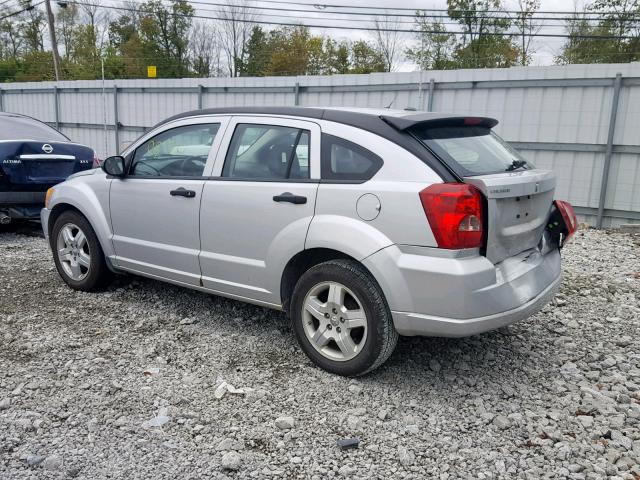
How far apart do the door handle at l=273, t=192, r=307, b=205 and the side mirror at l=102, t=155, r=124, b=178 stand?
67.3 inches

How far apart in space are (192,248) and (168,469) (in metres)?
1.89

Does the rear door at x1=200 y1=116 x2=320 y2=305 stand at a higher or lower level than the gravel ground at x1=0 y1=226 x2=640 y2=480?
higher

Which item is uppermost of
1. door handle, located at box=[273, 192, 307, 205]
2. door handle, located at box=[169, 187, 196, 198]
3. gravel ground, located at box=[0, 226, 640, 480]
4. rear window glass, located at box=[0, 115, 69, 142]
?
rear window glass, located at box=[0, 115, 69, 142]

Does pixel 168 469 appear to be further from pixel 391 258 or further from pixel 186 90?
pixel 186 90

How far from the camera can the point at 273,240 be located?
3.80 metres

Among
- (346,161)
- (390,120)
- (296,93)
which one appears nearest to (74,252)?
(346,161)

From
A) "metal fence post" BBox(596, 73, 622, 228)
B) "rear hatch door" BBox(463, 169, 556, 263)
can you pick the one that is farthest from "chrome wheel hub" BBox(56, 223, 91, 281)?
"metal fence post" BBox(596, 73, 622, 228)

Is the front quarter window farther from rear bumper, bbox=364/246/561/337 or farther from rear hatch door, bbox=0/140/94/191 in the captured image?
rear hatch door, bbox=0/140/94/191

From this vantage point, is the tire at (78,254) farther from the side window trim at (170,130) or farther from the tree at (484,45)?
the tree at (484,45)

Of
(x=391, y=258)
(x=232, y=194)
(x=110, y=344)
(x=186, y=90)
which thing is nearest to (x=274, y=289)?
(x=232, y=194)

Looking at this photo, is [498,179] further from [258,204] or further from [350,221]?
[258,204]

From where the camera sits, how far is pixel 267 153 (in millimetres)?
3994

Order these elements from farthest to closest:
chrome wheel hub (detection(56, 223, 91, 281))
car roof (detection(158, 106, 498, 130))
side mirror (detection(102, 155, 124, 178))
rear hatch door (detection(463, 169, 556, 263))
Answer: chrome wheel hub (detection(56, 223, 91, 281)) → side mirror (detection(102, 155, 124, 178)) → car roof (detection(158, 106, 498, 130)) → rear hatch door (detection(463, 169, 556, 263))

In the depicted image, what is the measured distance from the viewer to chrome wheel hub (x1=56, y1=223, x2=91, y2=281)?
5246mm
